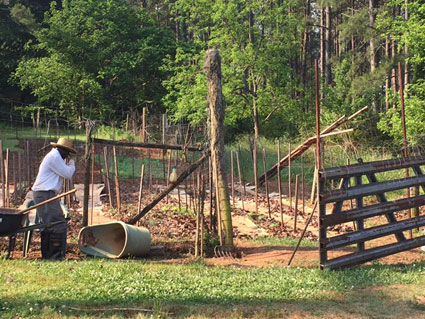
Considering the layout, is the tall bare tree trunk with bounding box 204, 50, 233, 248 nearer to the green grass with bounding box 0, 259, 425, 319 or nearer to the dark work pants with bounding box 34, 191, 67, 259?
the green grass with bounding box 0, 259, 425, 319

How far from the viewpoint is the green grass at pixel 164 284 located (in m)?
5.33

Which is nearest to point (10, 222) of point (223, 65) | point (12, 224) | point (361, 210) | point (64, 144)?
point (12, 224)

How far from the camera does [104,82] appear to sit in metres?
35.8

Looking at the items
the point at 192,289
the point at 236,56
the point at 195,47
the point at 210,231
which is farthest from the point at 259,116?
the point at 192,289

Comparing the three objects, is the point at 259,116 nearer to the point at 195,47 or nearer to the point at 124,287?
the point at 195,47

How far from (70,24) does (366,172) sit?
2950 cm

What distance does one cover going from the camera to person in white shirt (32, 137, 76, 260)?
8.09 m

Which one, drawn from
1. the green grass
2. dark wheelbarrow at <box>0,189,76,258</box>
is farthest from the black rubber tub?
the green grass

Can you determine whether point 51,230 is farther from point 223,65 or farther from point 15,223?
point 223,65

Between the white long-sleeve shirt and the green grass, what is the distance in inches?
48.8

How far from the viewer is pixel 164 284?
20.1 ft

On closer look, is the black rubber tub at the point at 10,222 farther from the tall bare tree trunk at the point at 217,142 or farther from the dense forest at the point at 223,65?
the dense forest at the point at 223,65

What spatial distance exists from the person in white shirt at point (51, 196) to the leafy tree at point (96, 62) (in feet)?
78.6

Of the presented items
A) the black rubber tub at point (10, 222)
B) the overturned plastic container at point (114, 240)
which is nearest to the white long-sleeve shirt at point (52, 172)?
the black rubber tub at point (10, 222)
